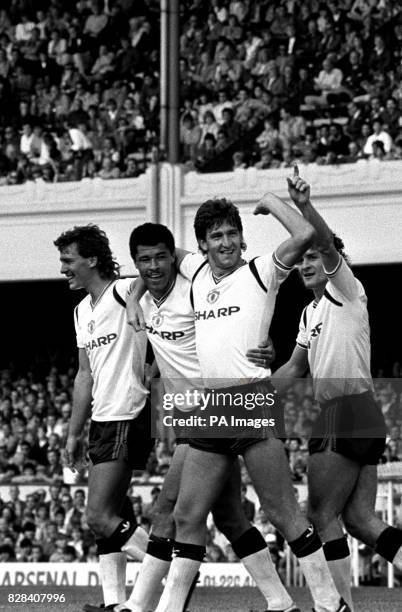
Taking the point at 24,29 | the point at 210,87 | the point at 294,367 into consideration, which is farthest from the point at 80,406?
the point at 24,29

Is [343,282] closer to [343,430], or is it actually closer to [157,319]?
[343,430]

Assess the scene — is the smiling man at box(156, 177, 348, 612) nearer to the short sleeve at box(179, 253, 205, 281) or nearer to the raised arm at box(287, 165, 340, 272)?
the raised arm at box(287, 165, 340, 272)

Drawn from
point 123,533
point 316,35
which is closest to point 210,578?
point 123,533

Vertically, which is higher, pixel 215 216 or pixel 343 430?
pixel 215 216

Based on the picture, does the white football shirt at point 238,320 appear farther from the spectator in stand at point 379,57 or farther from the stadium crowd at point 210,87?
the spectator in stand at point 379,57

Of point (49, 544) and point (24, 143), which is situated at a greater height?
point (24, 143)

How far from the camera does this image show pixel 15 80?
86.1ft

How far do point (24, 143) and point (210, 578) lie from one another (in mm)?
11315

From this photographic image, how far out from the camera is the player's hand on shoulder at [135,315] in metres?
7.55

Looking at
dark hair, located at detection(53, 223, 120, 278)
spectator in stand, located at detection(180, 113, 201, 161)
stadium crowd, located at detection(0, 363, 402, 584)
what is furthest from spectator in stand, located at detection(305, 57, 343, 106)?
dark hair, located at detection(53, 223, 120, 278)

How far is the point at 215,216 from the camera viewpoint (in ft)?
23.3

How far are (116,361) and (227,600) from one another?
366 cm

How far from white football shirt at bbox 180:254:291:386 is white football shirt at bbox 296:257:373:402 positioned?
55 cm

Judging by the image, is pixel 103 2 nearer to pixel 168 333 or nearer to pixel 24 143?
pixel 24 143
